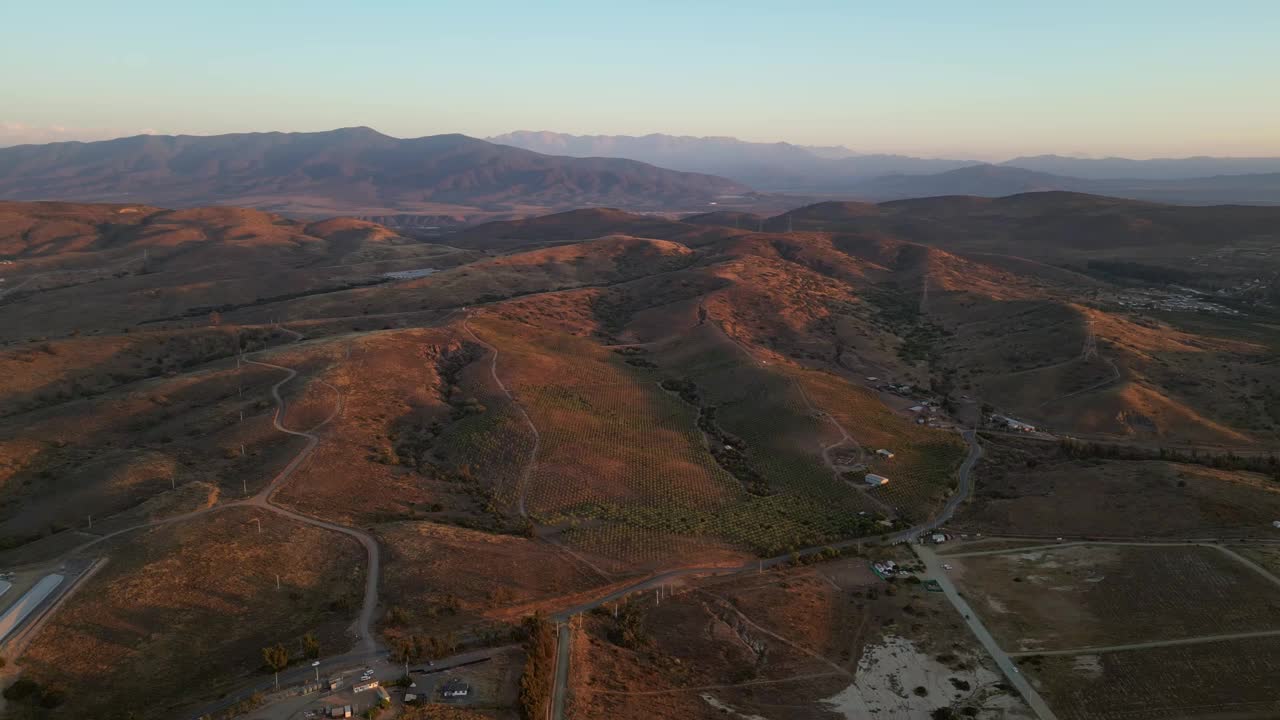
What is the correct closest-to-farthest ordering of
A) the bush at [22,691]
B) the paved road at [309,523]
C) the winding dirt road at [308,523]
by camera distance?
the bush at [22,691] < the paved road at [309,523] < the winding dirt road at [308,523]

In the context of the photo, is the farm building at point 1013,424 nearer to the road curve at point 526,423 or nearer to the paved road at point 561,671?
the road curve at point 526,423

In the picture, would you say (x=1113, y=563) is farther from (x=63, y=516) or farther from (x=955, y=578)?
(x=63, y=516)

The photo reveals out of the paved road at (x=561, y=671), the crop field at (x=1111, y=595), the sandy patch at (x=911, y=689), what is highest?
the paved road at (x=561, y=671)

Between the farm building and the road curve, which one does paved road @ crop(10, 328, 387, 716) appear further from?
the farm building

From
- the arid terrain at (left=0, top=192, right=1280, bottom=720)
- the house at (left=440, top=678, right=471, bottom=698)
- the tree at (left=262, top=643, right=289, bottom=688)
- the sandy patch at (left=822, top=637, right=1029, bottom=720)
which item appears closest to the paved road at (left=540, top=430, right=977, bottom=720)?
the arid terrain at (left=0, top=192, right=1280, bottom=720)

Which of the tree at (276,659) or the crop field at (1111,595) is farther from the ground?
the tree at (276,659)

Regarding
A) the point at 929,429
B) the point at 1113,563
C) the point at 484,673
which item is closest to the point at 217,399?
the point at 484,673

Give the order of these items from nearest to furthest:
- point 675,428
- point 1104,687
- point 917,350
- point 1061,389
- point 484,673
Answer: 1. point 484,673
2. point 1104,687
3. point 675,428
4. point 1061,389
5. point 917,350

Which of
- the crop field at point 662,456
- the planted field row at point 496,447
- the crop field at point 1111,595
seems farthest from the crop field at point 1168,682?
the planted field row at point 496,447
